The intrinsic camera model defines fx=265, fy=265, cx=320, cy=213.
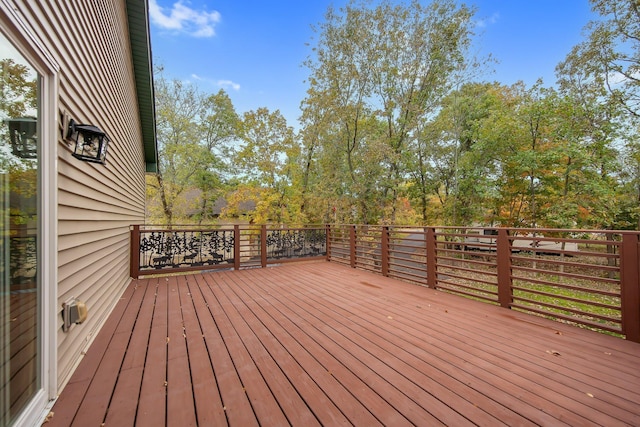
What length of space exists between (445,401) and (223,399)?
1.37 metres

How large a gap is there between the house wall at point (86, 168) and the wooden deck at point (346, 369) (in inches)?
12.4

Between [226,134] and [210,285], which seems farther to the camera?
[226,134]

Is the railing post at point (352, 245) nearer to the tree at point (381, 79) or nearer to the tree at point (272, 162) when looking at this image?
the tree at point (381, 79)

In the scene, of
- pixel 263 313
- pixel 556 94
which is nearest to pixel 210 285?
pixel 263 313

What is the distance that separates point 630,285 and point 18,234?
4.54 metres

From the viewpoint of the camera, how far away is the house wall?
1.78m

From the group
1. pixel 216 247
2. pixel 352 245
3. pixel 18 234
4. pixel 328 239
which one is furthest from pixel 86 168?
pixel 328 239

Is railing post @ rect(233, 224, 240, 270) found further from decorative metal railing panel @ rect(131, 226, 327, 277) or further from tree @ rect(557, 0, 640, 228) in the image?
tree @ rect(557, 0, 640, 228)

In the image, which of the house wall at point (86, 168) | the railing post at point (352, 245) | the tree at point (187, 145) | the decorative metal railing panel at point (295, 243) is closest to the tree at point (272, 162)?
the tree at point (187, 145)

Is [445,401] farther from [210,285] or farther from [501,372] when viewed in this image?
[210,285]

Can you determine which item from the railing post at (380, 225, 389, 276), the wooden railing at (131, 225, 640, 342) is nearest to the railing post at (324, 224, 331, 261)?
the wooden railing at (131, 225, 640, 342)

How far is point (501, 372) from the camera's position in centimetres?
194

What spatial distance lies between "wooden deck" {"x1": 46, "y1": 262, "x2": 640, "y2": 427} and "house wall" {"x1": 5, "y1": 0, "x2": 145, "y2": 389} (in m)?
0.31

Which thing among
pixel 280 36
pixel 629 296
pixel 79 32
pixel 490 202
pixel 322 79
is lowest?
pixel 629 296
